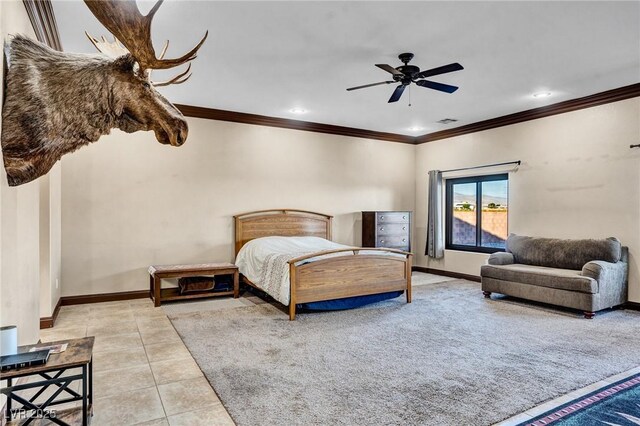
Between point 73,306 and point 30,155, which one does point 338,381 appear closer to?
point 30,155

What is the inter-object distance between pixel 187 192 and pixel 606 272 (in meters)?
5.66

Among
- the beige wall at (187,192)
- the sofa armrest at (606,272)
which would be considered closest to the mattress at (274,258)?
the beige wall at (187,192)

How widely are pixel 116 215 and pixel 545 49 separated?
5522 millimetres

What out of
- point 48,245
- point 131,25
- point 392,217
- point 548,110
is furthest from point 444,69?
point 48,245

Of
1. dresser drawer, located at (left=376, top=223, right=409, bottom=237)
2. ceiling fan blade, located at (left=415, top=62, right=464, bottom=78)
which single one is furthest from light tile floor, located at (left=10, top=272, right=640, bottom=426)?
dresser drawer, located at (left=376, top=223, right=409, bottom=237)

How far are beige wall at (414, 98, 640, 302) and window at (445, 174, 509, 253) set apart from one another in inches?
10.5

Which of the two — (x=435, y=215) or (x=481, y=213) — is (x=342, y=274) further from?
(x=481, y=213)

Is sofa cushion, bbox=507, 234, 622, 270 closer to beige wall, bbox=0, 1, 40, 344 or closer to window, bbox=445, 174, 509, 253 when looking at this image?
window, bbox=445, 174, 509, 253

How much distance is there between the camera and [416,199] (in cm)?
814

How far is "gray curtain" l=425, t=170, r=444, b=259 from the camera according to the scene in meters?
7.36

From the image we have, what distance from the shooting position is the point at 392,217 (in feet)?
23.5

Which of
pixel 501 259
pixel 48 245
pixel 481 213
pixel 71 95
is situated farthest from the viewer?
pixel 481 213

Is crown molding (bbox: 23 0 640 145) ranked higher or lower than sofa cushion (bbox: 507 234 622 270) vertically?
higher

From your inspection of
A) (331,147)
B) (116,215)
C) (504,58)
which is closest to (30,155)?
(116,215)
